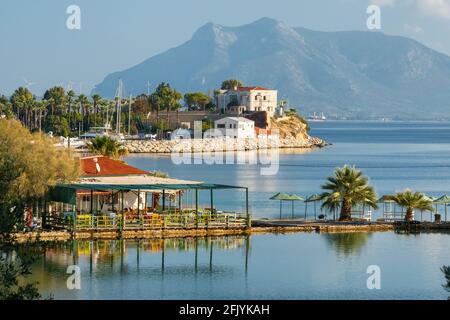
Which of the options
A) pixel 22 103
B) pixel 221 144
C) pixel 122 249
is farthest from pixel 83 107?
pixel 122 249

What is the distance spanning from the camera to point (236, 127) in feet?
590

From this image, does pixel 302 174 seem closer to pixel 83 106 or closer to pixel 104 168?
pixel 104 168

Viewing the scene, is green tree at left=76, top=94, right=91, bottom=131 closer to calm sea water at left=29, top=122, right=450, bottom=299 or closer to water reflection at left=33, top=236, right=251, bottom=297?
calm sea water at left=29, top=122, right=450, bottom=299

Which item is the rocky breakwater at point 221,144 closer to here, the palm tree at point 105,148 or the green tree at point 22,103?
the green tree at point 22,103

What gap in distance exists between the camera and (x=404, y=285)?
36.9 meters

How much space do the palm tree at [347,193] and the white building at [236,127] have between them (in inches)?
4922

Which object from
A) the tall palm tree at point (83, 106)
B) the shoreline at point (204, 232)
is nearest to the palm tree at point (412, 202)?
the shoreline at point (204, 232)

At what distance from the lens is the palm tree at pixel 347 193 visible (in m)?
52.4

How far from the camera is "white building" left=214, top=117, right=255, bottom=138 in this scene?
586 ft
